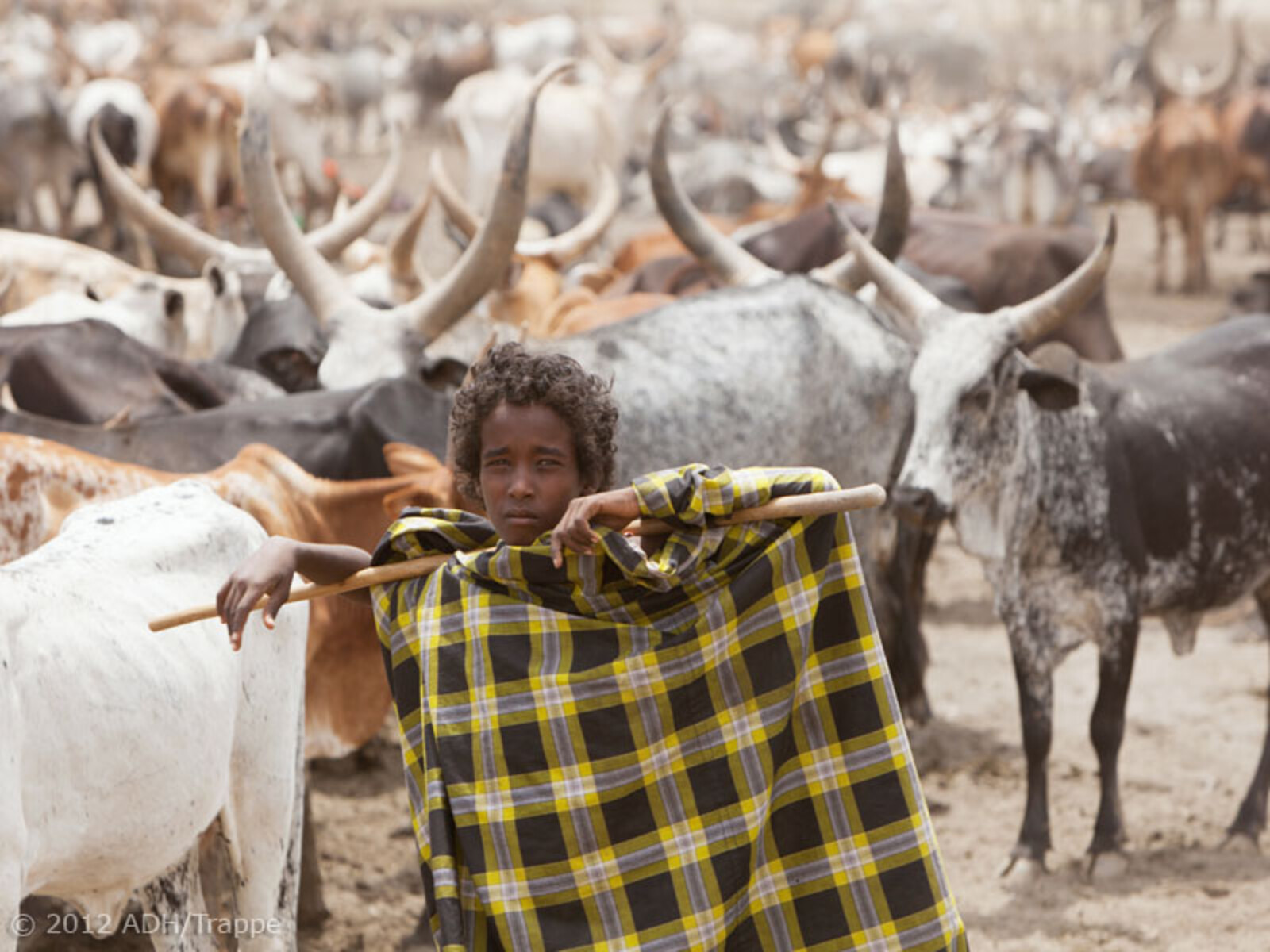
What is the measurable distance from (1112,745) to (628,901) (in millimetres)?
2761

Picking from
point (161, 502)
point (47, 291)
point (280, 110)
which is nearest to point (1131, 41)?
point (280, 110)

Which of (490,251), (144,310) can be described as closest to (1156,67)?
(144,310)

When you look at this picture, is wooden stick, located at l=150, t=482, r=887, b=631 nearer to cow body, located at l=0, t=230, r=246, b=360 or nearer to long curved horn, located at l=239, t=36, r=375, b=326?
long curved horn, located at l=239, t=36, r=375, b=326

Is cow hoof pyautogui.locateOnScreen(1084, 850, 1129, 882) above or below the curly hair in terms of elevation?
below

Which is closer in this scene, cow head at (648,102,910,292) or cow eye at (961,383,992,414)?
cow eye at (961,383,992,414)

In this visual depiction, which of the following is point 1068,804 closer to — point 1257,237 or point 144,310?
point 144,310

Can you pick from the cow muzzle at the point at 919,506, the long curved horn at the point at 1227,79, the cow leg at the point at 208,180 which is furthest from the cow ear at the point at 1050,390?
the long curved horn at the point at 1227,79

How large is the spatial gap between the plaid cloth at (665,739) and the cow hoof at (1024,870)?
7.55ft

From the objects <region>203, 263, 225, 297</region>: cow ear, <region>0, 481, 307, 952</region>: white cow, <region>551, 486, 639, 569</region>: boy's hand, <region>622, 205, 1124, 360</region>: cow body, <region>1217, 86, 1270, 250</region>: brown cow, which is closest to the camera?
<region>551, 486, 639, 569</region>: boy's hand

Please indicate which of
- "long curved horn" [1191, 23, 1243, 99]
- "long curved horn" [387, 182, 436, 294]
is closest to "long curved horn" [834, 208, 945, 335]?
"long curved horn" [387, 182, 436, 294]

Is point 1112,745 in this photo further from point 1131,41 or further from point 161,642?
point 1131,41

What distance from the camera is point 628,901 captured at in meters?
2.46

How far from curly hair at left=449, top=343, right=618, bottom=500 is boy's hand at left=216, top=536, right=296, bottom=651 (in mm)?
300

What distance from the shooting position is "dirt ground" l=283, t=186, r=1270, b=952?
14.9 feet
